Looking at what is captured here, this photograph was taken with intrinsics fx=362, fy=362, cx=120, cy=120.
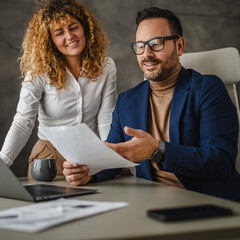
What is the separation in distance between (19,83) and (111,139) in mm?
1792

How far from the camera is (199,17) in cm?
377

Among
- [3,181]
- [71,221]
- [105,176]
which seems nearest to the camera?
[71,221]

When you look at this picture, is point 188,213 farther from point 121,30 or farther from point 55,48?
point 121,30

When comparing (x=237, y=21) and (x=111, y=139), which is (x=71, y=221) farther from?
(x=237, y=21)

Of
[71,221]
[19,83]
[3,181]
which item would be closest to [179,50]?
[3,181]

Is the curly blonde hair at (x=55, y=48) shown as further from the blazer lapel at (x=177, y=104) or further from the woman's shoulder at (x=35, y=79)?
the blazer lapel at (x=177, y=104)

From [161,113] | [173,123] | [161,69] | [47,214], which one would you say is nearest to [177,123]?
[173,123]

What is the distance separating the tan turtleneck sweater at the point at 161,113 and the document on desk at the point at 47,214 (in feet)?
2.15

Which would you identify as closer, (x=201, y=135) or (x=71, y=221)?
(x=71, y=221)

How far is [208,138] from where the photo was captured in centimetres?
139

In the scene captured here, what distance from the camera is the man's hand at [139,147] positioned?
1.19 m

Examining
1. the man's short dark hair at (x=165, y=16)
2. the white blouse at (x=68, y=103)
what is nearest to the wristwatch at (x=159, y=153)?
the man's short dark hair at (x=165, y=16)

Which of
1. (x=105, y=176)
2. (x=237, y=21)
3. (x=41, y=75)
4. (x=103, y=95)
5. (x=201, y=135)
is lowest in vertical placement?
(x=105, y=176)

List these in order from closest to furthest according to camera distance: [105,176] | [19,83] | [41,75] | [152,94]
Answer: [105,176] < [152,94] < [41,75] < [19,83]
